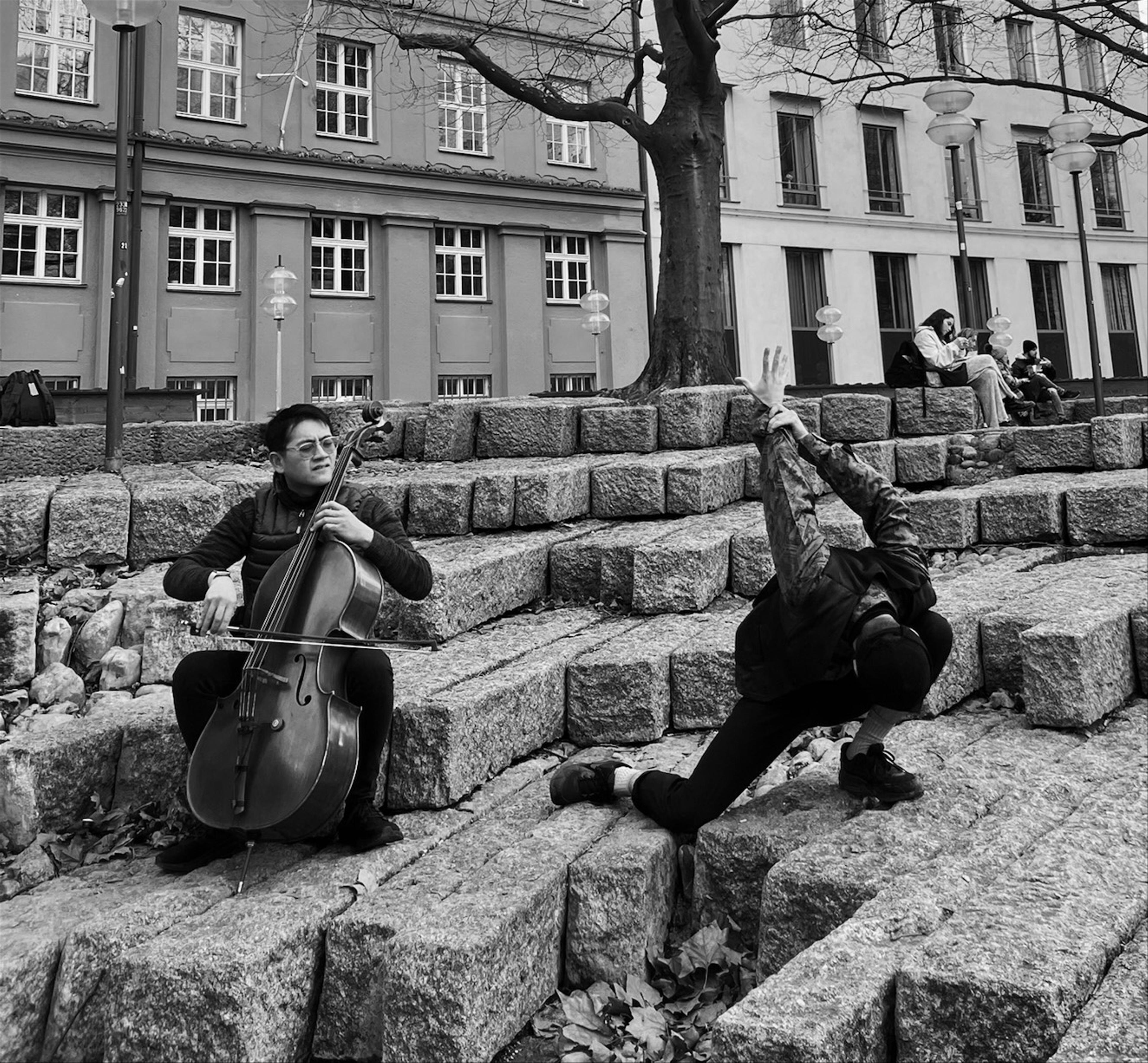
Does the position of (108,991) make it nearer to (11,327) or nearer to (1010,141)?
(11,327)

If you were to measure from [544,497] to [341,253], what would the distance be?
1718 centimetres

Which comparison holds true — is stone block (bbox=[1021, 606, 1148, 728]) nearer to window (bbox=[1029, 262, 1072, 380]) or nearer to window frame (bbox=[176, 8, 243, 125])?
window frame (bbox=[176, 8, 243, 125])

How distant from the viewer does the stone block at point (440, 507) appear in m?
5.99

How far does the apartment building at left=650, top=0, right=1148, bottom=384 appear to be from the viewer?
24.9 metres

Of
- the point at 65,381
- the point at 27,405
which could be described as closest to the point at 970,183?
the point at 65,381

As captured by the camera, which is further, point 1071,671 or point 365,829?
point 1071,671

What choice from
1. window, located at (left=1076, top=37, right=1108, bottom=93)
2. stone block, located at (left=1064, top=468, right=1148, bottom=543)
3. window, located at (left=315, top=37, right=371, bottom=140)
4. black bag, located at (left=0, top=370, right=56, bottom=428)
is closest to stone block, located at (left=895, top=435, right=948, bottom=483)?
stone block, located at (left=1064, top=468, right=1148, bottom=543)

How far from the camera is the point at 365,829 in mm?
3078

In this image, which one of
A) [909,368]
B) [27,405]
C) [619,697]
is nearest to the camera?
[619,697]

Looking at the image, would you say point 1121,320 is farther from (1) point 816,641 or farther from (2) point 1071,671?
(1) point 816,641

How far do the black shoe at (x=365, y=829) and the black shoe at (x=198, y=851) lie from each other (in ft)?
1.16

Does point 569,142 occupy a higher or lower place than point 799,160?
lower

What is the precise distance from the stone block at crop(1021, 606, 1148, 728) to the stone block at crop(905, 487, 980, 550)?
2.26 metres

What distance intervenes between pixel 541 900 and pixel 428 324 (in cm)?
2039
